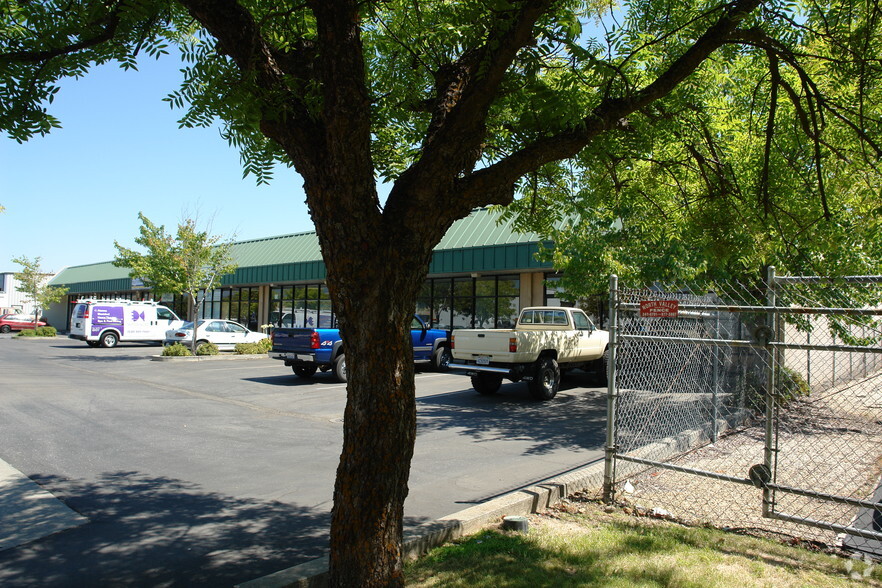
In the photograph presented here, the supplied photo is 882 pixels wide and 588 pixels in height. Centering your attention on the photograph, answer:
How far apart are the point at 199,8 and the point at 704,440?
7868mm

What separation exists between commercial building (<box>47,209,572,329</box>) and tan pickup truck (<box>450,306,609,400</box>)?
1.08 metres

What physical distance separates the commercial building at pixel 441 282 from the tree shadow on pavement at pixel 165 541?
9.91 m

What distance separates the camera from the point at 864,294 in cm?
824

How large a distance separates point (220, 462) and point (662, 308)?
5330mm

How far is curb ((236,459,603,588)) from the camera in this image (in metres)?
3.97

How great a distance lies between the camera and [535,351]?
532 inches

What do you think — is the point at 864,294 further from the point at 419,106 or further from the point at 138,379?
the point at 138,379

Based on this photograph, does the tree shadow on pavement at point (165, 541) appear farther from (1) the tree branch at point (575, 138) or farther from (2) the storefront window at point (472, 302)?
(2) the storefront window at point (472, 302)

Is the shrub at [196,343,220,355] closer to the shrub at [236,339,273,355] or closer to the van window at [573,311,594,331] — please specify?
the shrub at [236,339,273,355]

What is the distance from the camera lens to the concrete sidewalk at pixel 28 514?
512cm

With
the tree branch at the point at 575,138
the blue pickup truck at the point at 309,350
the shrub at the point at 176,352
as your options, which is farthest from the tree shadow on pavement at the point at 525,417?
the shrub at the point at 176,352

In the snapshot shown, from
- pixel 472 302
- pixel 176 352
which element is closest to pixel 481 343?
pixel 472 302

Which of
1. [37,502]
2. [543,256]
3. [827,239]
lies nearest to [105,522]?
[37,502]

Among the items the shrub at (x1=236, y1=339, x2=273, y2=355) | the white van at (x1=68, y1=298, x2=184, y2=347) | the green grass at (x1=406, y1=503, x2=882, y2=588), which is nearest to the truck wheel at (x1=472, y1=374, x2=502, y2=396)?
the green grass at (x1=406, y1=503, x2=882, y2=588)
